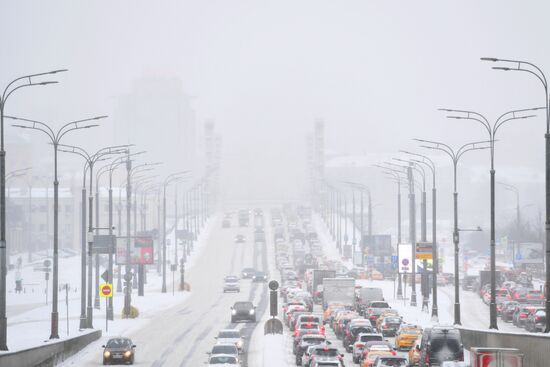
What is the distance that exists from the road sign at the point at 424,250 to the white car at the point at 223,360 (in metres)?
42.0

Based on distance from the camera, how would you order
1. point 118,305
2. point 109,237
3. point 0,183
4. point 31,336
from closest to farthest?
1. point 0,183
2. point 31,336
3. point 109,237
4. point 118,305

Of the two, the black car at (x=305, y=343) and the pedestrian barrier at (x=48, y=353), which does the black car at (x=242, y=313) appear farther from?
the black car at (x=305, y=343)

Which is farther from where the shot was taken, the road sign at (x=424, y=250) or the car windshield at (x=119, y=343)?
the road sign at (x=424, y=250)

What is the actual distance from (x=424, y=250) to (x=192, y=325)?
54.4 feet

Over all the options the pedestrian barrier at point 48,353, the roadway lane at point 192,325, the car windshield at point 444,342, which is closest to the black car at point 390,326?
the roadway lane at point 192,325

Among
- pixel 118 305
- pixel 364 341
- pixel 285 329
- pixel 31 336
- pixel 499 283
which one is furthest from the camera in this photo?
pixel 499 283

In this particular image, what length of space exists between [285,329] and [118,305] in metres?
29.8

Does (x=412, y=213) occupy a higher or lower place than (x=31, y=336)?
higher

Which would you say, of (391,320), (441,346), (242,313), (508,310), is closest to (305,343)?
(441,346)

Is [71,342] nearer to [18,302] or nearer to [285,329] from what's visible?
[285,329]

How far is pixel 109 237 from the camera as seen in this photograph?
9712 cm

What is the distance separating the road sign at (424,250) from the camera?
101250 millimetres

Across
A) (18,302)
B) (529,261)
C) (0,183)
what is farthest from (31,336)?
(529,261)

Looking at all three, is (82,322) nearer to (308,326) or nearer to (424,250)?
(308,326)
